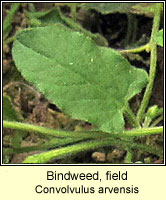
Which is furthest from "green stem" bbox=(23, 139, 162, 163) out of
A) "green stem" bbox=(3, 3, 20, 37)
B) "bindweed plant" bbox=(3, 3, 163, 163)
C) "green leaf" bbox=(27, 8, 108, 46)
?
"green stem" bbox=(3, 3, 20, 37)

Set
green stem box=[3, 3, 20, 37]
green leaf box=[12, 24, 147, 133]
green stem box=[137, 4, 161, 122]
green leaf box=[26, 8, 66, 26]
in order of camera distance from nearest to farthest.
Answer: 1. green leaf box=[12, 24, 147, 133]
2. green stem box=[137, 4, 161, 122]
3. green leaf box=[26, 8, 66, 26]
4. green stem box=[3, 3, 20, 37]

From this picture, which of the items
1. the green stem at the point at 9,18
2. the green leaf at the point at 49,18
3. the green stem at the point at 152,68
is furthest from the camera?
the green stem at the point at 9,18

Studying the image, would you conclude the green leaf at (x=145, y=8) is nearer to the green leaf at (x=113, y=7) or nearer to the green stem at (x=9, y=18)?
the green leaf at (x=113, y=7)

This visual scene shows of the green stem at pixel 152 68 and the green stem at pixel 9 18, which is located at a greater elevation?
the green stem at pixel 9 18

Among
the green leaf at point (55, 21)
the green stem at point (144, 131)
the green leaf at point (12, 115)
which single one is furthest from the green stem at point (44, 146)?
the green leaf at point (55, 21)

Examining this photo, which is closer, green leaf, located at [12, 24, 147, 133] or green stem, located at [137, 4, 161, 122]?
green leaf, located at [12, 24, 147, 133]

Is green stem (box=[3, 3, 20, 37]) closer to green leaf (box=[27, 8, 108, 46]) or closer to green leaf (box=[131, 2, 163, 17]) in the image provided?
green leaf (box=[27, 8, 108, 46])

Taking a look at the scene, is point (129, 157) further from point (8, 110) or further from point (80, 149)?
point (8, 110)

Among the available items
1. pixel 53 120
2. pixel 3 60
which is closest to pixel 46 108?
pixel 53 120

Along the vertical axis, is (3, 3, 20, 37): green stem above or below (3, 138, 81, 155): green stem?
above

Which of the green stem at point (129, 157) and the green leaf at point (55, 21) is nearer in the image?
the green stem at point (129, 157)
